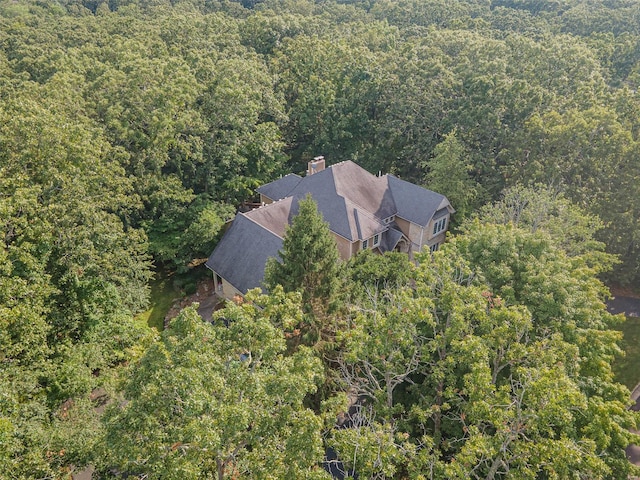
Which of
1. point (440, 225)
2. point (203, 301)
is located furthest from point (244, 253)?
point (440, 225)

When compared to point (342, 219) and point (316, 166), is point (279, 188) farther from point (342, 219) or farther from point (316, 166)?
point (342, 219)

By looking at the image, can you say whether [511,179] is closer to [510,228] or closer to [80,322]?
[510,228]

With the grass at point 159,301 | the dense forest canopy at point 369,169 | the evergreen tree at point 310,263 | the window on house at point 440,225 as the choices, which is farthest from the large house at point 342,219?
the evergreen tree at point 310,263

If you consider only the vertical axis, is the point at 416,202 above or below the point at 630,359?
above

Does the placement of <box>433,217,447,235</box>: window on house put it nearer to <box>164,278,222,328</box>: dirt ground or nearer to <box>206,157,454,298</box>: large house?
<box>206,157,454,298</box>: large house

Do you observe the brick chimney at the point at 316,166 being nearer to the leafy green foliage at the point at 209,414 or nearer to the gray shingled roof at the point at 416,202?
the gray shingled roof at the point at 416,202

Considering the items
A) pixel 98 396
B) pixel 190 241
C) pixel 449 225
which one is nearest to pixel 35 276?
pixel 98 396
